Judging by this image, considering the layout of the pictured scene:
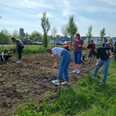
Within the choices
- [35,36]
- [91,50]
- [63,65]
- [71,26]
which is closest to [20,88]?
[63,65]

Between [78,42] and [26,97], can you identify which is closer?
[26,97]

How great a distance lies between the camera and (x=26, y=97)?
10.9 metres

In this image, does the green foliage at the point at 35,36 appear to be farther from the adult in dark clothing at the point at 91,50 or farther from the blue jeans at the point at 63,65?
the blue jeans at the point at 63,65

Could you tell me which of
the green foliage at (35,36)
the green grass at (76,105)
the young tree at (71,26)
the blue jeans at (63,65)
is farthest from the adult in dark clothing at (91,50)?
the green foliage at (35,36)

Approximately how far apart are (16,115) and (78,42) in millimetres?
9431

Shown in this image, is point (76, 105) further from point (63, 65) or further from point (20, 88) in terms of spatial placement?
point (63, 65)

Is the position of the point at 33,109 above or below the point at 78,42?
below

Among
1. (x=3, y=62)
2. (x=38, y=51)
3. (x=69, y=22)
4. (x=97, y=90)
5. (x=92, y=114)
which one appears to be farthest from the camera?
(x=69, y=22)

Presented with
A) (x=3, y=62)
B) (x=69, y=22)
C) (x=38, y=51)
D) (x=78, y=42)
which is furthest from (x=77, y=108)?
(x=69, y=22)

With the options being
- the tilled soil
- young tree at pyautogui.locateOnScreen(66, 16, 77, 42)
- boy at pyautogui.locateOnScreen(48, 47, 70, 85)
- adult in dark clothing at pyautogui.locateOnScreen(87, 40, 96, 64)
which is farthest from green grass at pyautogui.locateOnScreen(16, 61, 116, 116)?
young tree at pyautogui.locateOnScreen(66, 16, 77, 42)

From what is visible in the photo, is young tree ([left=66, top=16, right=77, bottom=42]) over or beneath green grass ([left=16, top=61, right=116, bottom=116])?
over

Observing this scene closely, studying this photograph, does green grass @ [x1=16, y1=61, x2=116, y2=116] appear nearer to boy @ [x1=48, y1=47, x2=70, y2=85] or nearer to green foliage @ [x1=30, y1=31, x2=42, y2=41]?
boy @ [x1=48, y1=47, x2=70, y2=85]

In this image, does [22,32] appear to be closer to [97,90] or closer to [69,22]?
[69,22]

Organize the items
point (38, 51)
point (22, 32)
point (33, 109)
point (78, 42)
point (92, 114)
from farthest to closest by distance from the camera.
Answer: point (22, 32) → point (38, 51) → point (78, 42) → point (33, 109) → point (92, 114)
